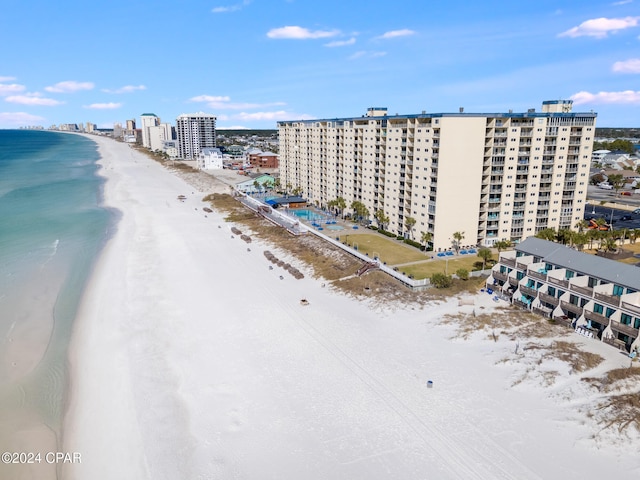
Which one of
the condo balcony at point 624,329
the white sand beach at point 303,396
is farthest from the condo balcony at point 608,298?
the white sand beach at point 303,396

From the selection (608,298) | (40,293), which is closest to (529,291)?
(608,298)

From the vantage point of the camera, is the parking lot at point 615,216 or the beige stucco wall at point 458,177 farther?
the parking lot at point 615,216

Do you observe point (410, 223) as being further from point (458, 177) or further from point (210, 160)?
point (210, 160)

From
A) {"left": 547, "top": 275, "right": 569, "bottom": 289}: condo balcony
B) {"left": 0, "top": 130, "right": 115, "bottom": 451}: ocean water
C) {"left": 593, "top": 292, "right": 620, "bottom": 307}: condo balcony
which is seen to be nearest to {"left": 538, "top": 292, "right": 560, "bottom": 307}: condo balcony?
{"left": 547, "top": 275, "right": 569, "bottom": 289}: condo balcony

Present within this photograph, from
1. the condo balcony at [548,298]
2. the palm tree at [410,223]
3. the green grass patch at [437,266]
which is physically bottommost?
the green grass patch at [437,266]

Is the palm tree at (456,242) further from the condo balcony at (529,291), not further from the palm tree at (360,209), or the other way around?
the palm tree at (360,209)

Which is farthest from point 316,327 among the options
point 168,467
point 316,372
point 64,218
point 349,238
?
point 64,218
